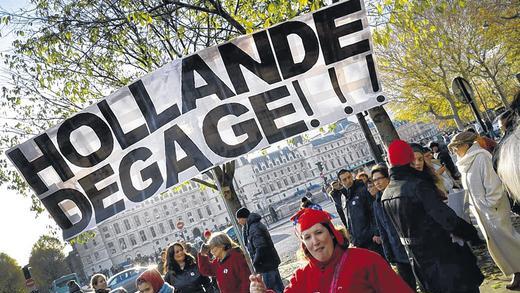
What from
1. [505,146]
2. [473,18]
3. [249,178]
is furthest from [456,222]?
[249,178]

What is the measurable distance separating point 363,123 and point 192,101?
728 centimetres

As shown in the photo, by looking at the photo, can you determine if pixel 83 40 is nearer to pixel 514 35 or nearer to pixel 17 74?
pixel 17 74

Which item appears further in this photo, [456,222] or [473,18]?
[473,18]

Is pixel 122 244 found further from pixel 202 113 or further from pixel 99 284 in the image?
pixel 202 113

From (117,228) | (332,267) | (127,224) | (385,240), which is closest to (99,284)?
(385,240)

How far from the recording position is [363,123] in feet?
32.6

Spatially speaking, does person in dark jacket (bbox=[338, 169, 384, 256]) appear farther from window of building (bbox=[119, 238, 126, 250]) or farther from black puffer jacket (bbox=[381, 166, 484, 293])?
window of building (bbox=[119, 238, 126, 250])

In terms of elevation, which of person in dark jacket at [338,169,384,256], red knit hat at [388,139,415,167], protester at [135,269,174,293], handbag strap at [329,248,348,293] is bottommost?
person in dark jacket at [338,169,384,256]

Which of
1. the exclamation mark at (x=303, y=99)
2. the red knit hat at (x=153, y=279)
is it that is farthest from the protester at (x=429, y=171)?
the red knit hat at (x=153, y=279)

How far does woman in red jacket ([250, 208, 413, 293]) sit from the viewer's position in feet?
7.38

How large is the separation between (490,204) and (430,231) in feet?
3.68

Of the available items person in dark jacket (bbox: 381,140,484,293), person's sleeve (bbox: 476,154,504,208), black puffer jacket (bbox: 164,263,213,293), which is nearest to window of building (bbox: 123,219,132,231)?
Result: black puffer jacket (bbox: 164,263,213,293)

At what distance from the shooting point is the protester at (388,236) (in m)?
4.36

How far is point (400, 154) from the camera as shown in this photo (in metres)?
3.25
